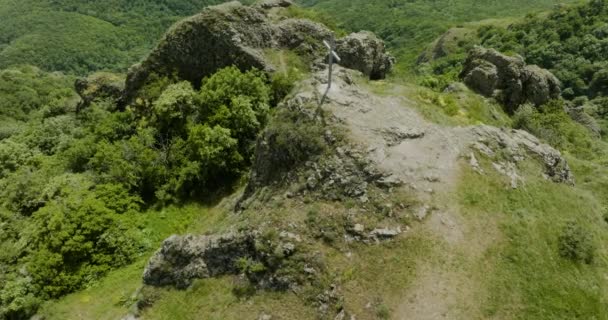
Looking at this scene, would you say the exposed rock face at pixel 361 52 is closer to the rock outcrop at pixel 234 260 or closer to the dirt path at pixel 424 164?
the dirt path at pixel 424 164

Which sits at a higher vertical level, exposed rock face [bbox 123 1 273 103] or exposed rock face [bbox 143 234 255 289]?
exposed rock face [bbox 123 1 273 103]

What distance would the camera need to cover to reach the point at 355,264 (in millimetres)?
20312

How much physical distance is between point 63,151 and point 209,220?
21340 millimetres

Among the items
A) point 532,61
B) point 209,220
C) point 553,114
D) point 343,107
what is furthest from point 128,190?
point 532,61

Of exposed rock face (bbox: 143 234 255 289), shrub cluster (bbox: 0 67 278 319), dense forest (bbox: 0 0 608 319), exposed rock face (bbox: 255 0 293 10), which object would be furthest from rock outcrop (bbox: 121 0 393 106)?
exposed rock face (bbox: 143 234 255 289)

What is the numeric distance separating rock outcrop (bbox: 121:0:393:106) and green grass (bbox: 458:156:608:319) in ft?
63.4

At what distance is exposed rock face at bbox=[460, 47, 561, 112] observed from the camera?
43.3 metres

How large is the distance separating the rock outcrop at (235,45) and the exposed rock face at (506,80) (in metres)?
9.80

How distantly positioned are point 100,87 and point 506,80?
4339cm

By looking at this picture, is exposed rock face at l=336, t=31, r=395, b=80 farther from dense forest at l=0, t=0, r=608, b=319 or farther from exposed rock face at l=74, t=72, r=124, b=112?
exposed rock face at l=74, t=72, r=124, b=112

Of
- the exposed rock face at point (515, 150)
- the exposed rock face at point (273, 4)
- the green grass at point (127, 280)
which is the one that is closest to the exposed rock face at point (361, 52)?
the exposed rock face at point (273, 4)

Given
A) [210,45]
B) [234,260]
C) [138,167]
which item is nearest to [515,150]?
[234,260]

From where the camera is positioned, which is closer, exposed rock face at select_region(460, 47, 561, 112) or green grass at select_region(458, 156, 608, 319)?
green grass at select_region(458, 156, 608, 319)

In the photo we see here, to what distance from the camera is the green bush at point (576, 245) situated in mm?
20562
